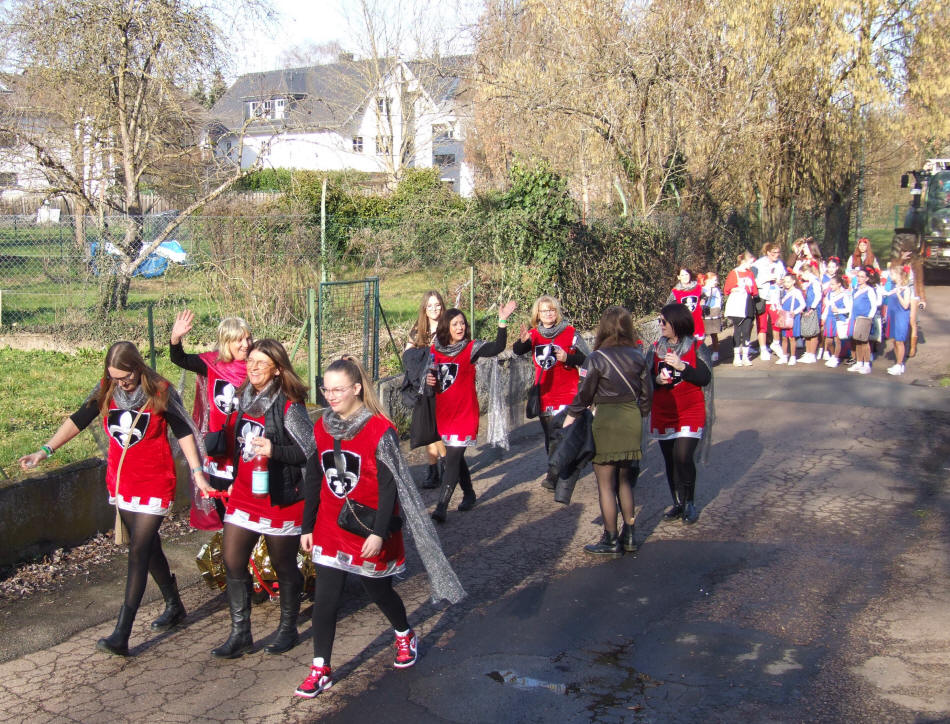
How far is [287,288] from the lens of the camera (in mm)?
10797

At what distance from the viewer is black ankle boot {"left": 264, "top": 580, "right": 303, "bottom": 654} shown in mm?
4930

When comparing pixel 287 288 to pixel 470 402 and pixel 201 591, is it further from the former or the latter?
pixel 201 591

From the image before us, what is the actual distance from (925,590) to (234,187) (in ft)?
37.6

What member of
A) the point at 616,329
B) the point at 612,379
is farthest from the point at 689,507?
the point at 616,329

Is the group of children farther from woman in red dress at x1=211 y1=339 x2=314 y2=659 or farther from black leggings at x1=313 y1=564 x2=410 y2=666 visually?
black leggings at x1=313 y1=564 x2=410 y2=666

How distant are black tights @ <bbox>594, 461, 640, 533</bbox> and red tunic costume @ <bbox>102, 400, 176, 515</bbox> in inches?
109

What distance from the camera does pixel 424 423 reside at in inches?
281

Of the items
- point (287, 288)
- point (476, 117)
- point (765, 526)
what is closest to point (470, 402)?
point (765, 526)

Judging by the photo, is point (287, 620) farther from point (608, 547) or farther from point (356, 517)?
point (608, 547)

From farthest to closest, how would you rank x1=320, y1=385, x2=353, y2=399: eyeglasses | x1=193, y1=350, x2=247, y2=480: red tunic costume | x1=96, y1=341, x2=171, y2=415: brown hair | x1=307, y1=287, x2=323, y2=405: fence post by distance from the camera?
1. x1=307, y1=287, x2=323, y2=405: fence post
2. x1=193, y1=350, x2=247, y2=480: red tunic costume
3. x1=96, y1=341, x2=171, y2=415: brown hair
4. x1=320, y1=385, x2=353, y2=399: eyeglasses

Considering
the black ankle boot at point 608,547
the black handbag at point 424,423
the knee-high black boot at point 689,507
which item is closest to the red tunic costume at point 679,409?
the knee-high black boot at point 689,507

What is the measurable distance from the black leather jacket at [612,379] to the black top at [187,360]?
2365 mm

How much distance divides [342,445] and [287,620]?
120 cm

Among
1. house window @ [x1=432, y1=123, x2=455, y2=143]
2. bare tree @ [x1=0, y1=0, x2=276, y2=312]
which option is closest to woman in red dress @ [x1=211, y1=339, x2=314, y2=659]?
bare tree @ [x1=0, y1=0, x2=276, y2=312]
